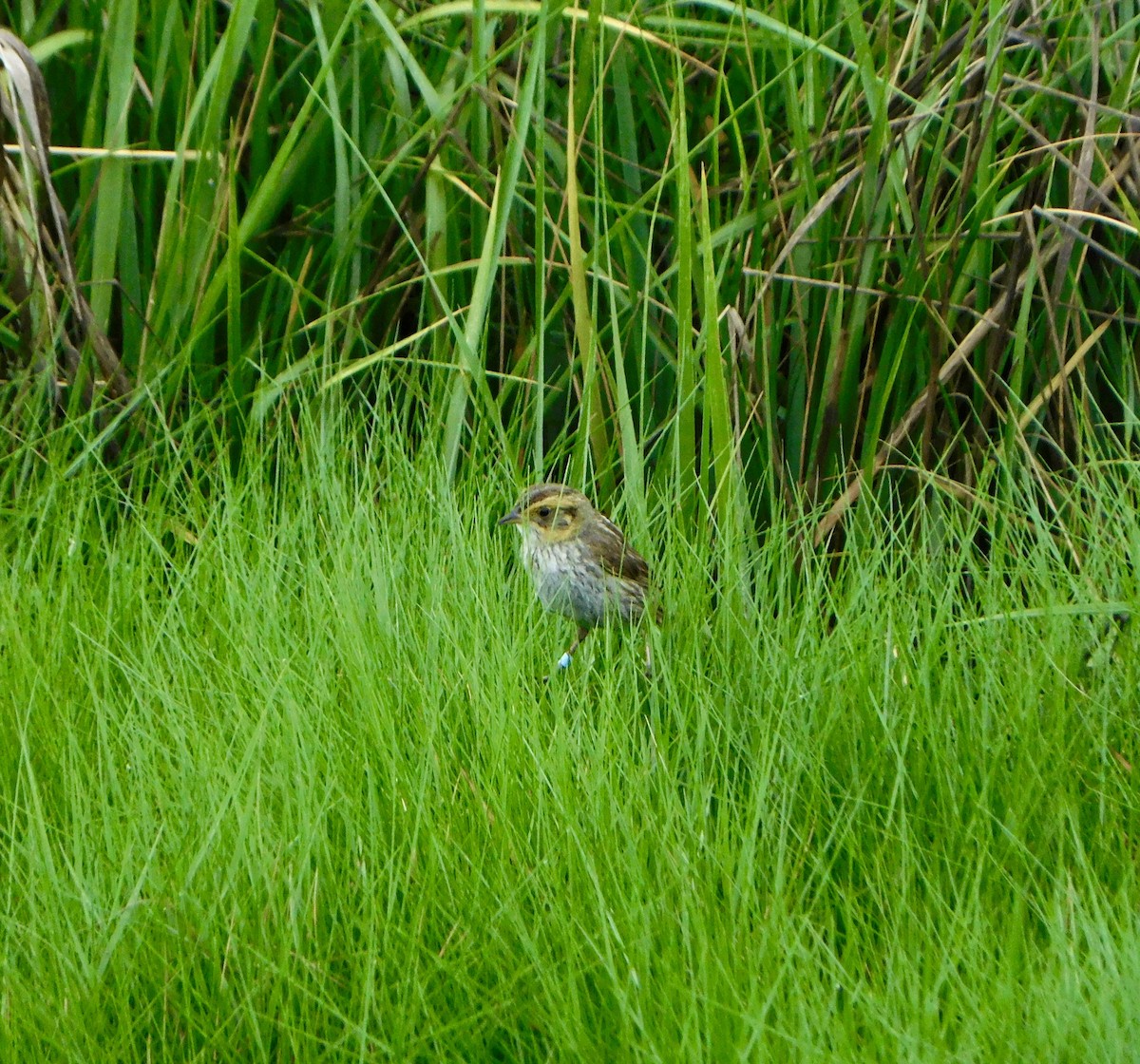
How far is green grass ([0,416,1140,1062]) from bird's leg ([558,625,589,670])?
37mm

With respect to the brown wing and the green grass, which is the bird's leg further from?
the brown wing

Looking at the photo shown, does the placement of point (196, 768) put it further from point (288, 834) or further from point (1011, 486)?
point (1011, 486)

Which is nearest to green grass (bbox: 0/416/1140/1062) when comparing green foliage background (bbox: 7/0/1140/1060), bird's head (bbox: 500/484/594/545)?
green foliage background (bbox: 7/0/1140/1060)

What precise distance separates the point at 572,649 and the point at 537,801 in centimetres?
81

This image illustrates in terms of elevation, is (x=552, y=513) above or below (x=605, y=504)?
above

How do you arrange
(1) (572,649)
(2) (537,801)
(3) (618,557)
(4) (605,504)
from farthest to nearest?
(4) (605,504) → (3) (618,557) → (1) (572,649) → (2) (537,801)

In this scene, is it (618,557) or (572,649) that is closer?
(572,649)

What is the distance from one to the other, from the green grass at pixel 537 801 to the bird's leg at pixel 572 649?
0.04m

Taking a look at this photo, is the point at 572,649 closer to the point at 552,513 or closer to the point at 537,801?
the point at 552,513

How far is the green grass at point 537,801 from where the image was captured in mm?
2199

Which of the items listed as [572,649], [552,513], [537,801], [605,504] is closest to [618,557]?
[552,513]

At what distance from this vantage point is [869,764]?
2.81 m

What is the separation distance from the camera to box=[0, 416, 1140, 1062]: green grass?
7.22ft

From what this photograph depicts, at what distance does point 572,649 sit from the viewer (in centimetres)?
335
